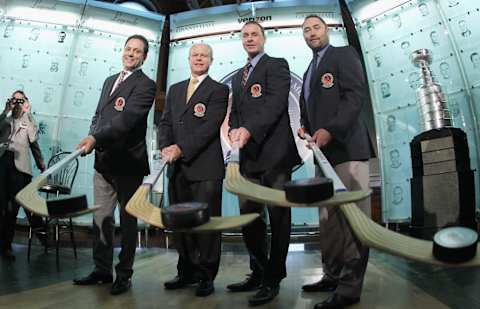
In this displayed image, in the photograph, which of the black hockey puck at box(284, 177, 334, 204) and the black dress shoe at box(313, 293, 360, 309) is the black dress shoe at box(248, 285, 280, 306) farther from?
the black hockey puck at box(284, 177, 334, 204)

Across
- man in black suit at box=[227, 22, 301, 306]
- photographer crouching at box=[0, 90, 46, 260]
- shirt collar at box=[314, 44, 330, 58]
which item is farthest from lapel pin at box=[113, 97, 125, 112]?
photographer crouching at box=[0, 90, 46, 260]

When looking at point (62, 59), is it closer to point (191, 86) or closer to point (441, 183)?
point (191, 86)

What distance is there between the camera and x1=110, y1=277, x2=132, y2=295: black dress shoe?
1.98 meters

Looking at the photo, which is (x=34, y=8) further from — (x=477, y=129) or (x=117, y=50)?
(x=477, y=129)

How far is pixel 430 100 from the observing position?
3.69 meters

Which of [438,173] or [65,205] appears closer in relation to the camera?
[65,205]

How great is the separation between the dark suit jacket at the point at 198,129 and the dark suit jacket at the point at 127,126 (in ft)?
0.46

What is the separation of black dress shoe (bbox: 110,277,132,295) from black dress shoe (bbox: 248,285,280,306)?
70cm

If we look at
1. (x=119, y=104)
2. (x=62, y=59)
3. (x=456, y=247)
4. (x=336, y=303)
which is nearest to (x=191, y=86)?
(x=119, y=104)

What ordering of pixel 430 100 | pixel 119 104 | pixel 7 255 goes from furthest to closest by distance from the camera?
Result: pixel 430 100, pixel 7 255, pixel 119 104

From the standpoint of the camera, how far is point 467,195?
3.31 m

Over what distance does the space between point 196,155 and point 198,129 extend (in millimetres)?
147

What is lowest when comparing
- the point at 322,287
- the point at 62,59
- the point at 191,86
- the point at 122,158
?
the point at 322,287

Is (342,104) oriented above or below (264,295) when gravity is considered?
above
